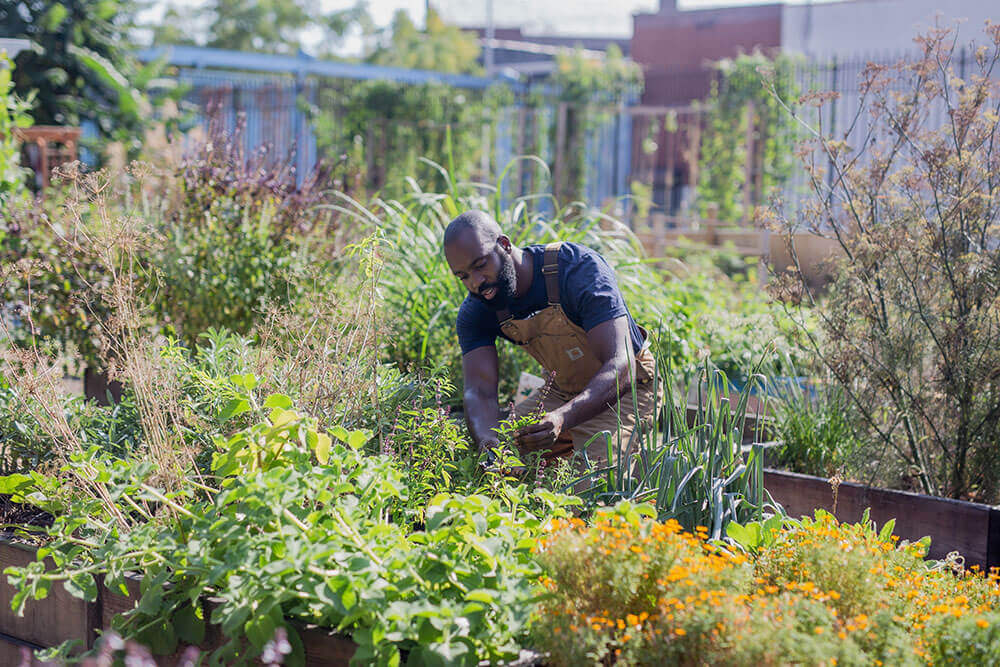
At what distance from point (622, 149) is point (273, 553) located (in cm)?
1704

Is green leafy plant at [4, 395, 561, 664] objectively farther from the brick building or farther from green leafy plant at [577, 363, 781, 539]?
the brick building

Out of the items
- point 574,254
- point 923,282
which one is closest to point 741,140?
point 923,282

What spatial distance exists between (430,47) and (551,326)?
32656mm

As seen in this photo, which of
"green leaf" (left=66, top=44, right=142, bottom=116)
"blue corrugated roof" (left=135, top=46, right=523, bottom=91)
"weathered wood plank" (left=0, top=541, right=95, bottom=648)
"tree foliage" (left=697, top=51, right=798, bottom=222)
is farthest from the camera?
"blue corrugated roof" (left=135, top=46, right=523, bottom=91)

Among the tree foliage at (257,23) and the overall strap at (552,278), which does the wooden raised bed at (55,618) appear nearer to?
the overall strap at (552,278)

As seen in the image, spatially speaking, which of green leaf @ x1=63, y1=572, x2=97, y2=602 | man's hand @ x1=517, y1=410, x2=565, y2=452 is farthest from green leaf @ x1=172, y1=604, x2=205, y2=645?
man's hand @ x1=517, y1=410, x2=565, y2=452

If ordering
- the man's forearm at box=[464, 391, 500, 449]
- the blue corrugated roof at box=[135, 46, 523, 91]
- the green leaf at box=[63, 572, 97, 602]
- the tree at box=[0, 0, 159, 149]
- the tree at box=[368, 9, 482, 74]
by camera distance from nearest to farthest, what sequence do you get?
the green leaf at box=[63, 572, 97, 602], the man's forearm at box=[464, 391, 500, 449], the tree at box=[0, 0, 159, 149], the blue corrugated roof at box=[135, 46, 523, 91], the tree at box=[368, 9, 482, 74]

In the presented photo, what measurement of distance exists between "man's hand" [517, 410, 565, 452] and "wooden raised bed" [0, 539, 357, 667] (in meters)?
1.08

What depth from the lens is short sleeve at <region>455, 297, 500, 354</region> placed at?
12.7 feet

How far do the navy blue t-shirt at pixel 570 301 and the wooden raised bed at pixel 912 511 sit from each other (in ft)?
2.74

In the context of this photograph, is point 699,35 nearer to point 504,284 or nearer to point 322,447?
point 504,284

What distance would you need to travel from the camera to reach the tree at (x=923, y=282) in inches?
144

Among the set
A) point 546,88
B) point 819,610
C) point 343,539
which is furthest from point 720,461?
point 546,88

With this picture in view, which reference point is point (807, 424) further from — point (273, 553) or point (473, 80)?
point (473, 80)
